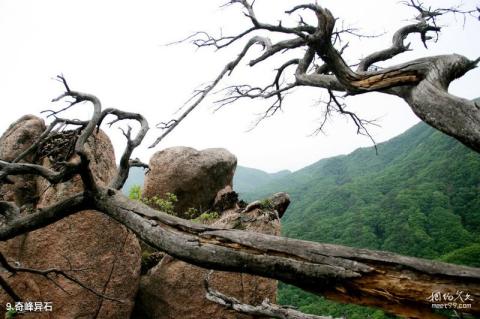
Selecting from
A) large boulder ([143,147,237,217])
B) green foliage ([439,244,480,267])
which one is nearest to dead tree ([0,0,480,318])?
large boulder ([143,147,237,217])

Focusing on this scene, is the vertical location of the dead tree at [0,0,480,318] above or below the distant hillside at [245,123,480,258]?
above

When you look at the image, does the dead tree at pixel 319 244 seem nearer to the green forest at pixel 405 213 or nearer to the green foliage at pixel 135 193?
the green foliage at pixel 135 193

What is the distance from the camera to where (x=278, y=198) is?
11297 mm

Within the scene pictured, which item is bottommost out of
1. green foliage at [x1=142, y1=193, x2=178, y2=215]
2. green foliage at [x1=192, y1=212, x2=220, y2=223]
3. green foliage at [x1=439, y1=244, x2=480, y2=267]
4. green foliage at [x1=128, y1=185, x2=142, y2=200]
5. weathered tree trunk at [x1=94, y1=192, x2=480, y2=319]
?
green foliage at [x1=439, y1=244, x2=480, y2=267]

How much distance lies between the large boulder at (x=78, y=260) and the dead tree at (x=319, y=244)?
430 centimetres

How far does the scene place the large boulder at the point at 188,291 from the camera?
9.02 m

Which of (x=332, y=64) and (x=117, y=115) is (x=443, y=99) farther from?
(x=117, y=115)

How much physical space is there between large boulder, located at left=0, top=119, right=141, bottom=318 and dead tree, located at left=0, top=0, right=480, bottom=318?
430 centimetres

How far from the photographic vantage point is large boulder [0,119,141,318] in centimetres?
805

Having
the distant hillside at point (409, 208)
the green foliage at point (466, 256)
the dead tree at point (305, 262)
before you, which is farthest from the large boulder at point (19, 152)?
the distant hillside at point (409, 208)

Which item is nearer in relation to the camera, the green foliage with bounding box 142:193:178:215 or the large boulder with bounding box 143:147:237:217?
the green foliage with bounding box 142:193:178:215

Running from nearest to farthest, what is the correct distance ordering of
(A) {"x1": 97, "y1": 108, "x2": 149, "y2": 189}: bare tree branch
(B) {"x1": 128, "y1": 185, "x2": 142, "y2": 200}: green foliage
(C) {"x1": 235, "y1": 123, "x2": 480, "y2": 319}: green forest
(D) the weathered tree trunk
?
(D) the weathered tree trunk
(A) {"x1": 97, "y1": 108, "x2": 149, "y2": 189}: bare tree branch
(B) {"x1": 128, "y1": 185, "x2": 142, "y2": 200}: green foliage
(C) {"x1": 235, "y1": 123, "x2": 480, "y2": 319}: green forest

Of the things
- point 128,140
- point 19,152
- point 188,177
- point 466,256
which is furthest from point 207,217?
point 466,256

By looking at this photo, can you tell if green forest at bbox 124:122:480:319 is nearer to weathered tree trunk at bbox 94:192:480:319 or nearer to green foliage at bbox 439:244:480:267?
green foliage at bbox 439:244:480:267
